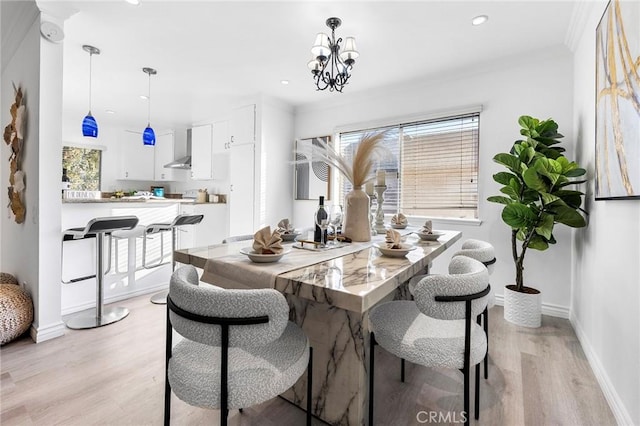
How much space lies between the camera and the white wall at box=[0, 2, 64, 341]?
2.18 metres

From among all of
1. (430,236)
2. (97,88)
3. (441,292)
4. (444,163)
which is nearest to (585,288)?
(430,236)

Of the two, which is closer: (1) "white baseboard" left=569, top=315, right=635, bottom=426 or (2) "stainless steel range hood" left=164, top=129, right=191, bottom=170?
(1) "white baseboard" left=569, top=315, right=635, bottom=426

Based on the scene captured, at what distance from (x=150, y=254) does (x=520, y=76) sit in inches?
166

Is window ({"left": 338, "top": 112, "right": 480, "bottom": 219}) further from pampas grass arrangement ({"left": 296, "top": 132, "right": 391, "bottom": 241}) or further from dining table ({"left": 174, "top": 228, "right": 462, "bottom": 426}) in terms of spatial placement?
dining table ({"left": 174, "top": 228, "right": 462, "bottom": 426})

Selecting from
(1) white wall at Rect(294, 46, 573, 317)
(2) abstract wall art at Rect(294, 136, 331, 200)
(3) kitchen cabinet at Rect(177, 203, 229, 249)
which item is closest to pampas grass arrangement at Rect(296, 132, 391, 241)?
(1) white wall at Rect(294, 46, 573, 317)

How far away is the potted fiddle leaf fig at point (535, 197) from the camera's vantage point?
2.21 m

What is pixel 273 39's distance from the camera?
8.86 ft

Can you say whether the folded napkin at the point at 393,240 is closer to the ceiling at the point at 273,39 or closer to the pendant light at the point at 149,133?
the ceiling at the point at 273,39

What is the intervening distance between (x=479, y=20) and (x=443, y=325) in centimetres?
240

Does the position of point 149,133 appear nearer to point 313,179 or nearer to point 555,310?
point 313,179

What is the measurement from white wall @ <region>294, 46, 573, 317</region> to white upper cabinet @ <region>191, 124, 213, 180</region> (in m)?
2.76

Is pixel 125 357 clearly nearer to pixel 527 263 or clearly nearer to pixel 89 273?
pixel 89 273

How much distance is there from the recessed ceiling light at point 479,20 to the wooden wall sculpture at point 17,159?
3656 mm

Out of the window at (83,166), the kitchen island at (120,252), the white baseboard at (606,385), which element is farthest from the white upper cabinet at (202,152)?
the white baseboard at (606,385)
